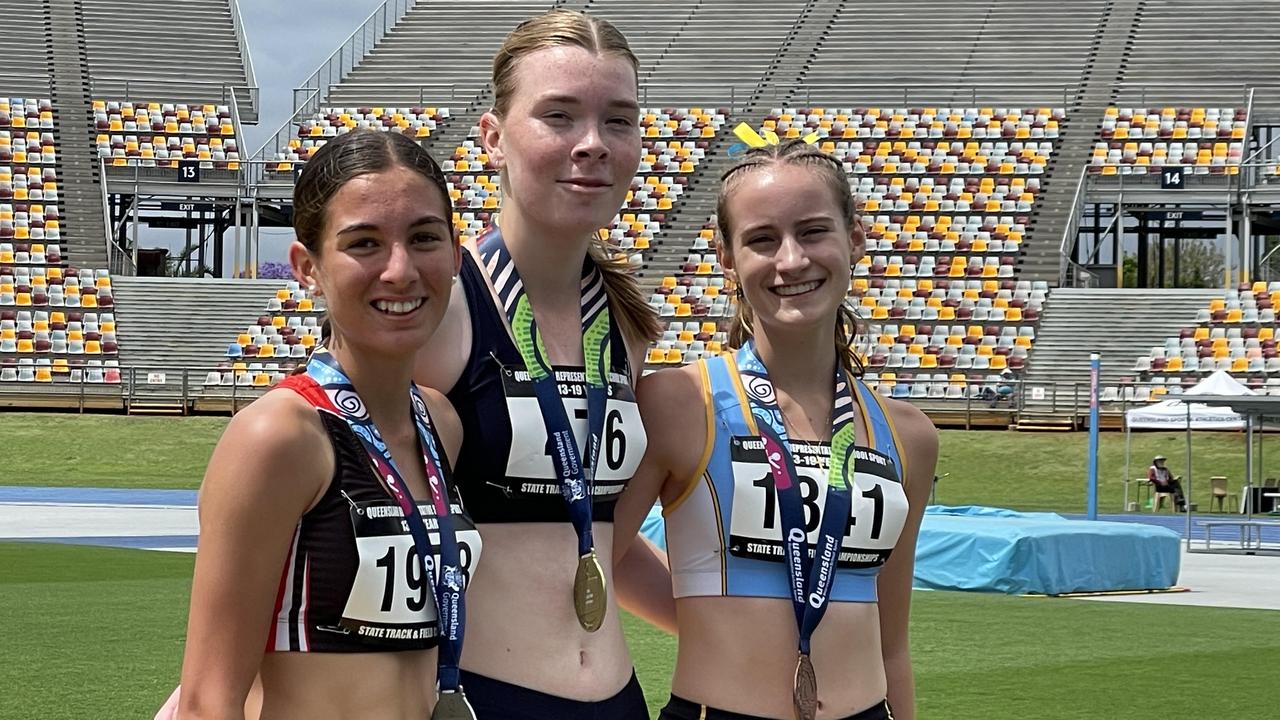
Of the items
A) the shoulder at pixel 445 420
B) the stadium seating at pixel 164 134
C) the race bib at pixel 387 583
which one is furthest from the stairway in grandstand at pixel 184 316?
the race bib at pixel 387 583

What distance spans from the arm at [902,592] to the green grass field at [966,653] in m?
4.44

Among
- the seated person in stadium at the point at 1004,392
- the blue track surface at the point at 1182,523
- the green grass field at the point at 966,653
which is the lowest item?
the green grass field at the point at 966,653

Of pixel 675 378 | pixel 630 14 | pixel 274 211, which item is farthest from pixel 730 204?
pixel 630 14

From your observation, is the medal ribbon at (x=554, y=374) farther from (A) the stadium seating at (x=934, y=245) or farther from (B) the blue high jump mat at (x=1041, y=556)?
(A) the stadium seating at (x=934, y=245)

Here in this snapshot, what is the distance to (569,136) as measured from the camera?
2797 mm

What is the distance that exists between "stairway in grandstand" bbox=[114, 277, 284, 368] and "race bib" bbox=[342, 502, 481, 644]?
29.4 m

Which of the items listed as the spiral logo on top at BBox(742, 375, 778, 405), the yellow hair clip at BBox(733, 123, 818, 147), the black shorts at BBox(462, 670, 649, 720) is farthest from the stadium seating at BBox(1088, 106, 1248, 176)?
the black shorts at BBox(462, 670, 649, 720)

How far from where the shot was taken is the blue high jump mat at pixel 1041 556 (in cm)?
1330

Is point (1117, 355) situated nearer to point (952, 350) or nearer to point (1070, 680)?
point (952, 350)

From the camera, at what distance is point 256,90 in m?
40.2

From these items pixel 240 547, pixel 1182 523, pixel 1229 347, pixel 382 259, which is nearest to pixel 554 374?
pixel 382 259

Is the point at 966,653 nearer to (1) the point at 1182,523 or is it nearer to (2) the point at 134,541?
(2) the point at 134,541

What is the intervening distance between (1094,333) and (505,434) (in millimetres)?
28347

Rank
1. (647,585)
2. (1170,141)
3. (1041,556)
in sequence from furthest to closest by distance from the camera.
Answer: (1170,141) < (1041,556) < (647,585)
